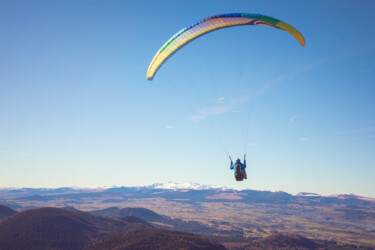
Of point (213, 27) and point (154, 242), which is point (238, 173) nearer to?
point (213, 27)

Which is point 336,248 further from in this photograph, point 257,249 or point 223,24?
point 223,24

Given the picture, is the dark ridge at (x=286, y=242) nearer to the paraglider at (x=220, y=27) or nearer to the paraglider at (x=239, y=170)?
the paraglider at (x=239, y=170)

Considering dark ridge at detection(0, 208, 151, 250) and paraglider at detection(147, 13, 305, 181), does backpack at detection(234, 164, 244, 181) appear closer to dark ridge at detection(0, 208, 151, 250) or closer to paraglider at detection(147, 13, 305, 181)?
paraglider at detection(147, 13, 305, 181)

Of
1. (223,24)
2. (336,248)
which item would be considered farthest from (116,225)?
(223,24)

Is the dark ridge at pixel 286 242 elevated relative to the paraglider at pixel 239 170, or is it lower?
lower

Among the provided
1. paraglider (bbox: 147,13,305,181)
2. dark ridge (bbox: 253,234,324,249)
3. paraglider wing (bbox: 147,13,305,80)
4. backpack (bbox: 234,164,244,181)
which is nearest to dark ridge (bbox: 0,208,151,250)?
dark ridge (bbox: 253,234,324,249)

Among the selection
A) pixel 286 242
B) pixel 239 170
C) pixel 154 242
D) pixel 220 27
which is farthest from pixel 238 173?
pixel 286 242

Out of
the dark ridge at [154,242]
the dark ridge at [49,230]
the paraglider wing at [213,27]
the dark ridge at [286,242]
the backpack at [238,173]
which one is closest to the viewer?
the paraglider wing at [213,27]

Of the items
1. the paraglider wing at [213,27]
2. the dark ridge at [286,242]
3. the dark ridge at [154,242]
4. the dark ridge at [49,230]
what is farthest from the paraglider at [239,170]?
the dark ridge at [286,242]
